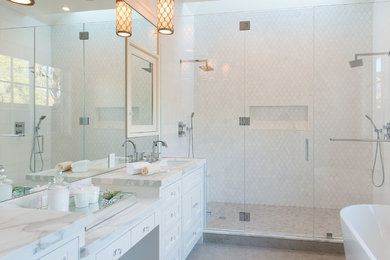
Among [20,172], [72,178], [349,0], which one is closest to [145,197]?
[72,178]

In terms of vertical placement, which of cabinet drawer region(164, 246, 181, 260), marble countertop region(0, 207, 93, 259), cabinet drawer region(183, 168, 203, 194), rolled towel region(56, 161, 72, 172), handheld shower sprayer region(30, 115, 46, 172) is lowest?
cabinet drawer region(164, 246, 181, 260)

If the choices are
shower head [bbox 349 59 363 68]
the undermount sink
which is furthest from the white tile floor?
shower head [bbox 349 59 363 68]

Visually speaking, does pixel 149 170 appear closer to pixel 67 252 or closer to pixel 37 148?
pixel 37 148

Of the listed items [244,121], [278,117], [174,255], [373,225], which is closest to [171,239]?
[174,255]

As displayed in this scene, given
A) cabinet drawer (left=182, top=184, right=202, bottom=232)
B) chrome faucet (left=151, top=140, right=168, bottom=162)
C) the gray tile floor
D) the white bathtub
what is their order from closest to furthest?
the white bathtub, cabinet drawer (left=182, top=184, right=202, bottom=232), the gray tile floor, chrome faucet (left=151, top=140, right=168, bottom=162)

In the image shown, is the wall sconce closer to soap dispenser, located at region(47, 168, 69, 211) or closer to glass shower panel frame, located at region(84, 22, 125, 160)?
glass shower panel frame, located at region(84, 22, 125, 160)

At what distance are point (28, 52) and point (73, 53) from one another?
456mm

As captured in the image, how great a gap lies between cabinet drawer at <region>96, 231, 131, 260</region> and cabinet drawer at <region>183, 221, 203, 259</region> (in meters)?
1.20

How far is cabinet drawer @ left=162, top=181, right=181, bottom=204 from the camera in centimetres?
222

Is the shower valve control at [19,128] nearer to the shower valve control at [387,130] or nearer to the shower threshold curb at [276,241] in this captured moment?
the shower threshold curb at [276,241]

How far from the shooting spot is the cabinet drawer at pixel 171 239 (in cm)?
224

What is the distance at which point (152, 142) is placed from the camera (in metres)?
3.28

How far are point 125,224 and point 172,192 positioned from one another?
852 millimetres

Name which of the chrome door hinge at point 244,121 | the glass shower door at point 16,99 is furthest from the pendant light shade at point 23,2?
the chrome door hinge at point 244,121
